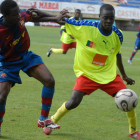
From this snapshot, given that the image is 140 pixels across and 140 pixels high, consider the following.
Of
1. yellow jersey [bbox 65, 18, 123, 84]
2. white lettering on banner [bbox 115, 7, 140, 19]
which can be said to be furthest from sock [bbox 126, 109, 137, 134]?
white lettering on banner [bbox 115, 7, 140, 19]

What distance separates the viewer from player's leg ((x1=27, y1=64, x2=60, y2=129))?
5457 mm

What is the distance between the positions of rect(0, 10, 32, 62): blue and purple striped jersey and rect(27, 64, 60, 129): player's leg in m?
0.33

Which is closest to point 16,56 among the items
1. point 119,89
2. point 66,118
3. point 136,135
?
point 119,89

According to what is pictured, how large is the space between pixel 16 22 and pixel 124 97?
1.83m

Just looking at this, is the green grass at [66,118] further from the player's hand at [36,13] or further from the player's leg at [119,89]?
the player's hand at [36,13]

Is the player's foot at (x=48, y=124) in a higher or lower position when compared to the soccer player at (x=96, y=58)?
lower

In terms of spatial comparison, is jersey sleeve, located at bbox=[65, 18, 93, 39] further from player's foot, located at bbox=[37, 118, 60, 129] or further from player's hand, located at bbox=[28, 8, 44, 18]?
player's foot, located at bbox=[37, 118, 60, 129]

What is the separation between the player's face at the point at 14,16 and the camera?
5.02 metres

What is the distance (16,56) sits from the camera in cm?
541

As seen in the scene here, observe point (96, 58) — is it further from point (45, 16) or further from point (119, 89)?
point (45, 16)

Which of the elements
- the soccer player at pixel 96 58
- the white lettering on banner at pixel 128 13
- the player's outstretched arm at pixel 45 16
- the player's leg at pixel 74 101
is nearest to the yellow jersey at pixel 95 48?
the soccer player at pixel 96 58

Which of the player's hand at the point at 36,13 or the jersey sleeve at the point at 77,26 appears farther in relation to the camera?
the jersey sleeve at the point at 77,26

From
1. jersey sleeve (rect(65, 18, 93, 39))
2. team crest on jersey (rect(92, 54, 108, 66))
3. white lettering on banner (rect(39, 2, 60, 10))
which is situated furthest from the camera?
white lettering on banner (rect(39, 2, 60, 10))

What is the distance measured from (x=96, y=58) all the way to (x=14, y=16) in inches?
58.1
